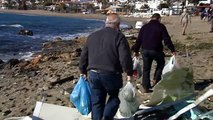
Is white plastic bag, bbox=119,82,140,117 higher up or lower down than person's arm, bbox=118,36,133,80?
lower down

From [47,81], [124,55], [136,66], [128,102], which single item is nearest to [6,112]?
[136,66]

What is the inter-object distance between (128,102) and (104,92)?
0.54m

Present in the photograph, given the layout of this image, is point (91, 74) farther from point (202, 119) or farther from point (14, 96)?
point (14, 96)

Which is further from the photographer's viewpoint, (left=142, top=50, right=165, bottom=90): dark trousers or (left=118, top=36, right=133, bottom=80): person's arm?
(left=142, top=50, right=165, bottom=90): dark trousers

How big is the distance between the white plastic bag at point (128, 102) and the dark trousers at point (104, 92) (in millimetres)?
366

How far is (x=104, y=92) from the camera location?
6.52 meters

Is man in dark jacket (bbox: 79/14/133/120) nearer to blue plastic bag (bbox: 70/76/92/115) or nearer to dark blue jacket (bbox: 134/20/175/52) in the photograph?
blue plastic bag (bbox: 70/76/92/115)

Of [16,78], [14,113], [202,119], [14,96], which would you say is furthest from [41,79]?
[202,119]

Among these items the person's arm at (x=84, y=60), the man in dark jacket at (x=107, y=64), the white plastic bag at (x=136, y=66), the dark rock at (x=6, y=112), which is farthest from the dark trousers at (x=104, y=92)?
the white plastic bag at (x=136, y=66)

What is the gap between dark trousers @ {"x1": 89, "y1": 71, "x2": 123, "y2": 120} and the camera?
249 inches

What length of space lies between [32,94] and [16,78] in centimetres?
361

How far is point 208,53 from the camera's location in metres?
15.3

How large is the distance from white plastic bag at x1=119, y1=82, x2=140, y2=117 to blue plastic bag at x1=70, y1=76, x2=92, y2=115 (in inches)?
19.3

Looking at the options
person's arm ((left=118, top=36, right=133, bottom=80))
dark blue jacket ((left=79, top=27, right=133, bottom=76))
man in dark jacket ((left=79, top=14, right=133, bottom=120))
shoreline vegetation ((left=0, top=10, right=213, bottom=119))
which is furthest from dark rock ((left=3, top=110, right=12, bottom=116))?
person's arm ((left=118, top=36, right=133, bottom=80))
